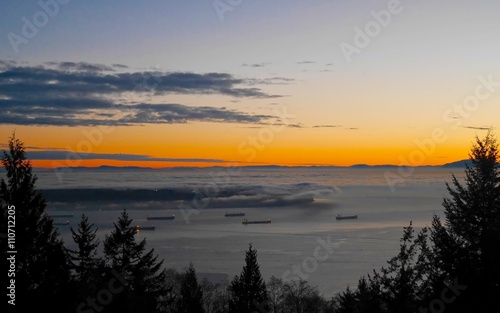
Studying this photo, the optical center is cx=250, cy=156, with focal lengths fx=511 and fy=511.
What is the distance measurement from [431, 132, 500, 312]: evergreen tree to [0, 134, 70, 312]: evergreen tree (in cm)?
754

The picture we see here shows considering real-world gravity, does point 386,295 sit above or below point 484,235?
below

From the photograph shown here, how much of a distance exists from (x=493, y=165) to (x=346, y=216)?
9219 centimetres

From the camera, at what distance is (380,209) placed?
118m

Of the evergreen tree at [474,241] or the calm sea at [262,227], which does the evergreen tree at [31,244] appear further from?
the calm sea at [262,227]

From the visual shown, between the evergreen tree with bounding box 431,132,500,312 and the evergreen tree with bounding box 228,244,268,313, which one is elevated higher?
the evergreen tree with bounding box 431,132,500,312

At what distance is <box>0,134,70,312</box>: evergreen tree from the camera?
334 inches

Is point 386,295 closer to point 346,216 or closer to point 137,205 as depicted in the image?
point 346,216

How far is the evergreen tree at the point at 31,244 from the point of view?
848 centimetres

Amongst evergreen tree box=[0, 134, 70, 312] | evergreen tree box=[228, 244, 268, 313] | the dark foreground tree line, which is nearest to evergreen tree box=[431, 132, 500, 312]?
the dark foreground tree line

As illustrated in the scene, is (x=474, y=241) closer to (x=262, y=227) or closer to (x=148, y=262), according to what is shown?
(x=148, y=262)

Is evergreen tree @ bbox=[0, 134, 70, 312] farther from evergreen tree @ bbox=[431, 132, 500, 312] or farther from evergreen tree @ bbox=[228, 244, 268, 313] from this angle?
evergreen tree @ bbox=[228, 244, 268, 313]

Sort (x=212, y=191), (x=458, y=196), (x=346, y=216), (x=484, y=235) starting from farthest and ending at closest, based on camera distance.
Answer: (x=212, y=191)
(x=346, y=216)
(x=458, y=196)
(x=484, y=235)

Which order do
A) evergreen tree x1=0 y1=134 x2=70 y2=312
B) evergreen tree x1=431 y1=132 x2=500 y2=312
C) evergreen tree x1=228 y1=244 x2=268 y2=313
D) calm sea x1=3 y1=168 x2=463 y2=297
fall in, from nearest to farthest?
evergreen tree x1=0 y1=134 x2=70 y2=312 → evergreen tree x1=431 y1=132 x2=500 y2=312 → evergreen tree x1=228 y1=244 x2=268 y2=313 → calm sea x1=3 y1=168 x2=463 y2=297

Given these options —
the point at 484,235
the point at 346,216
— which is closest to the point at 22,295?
the point at 484,235
